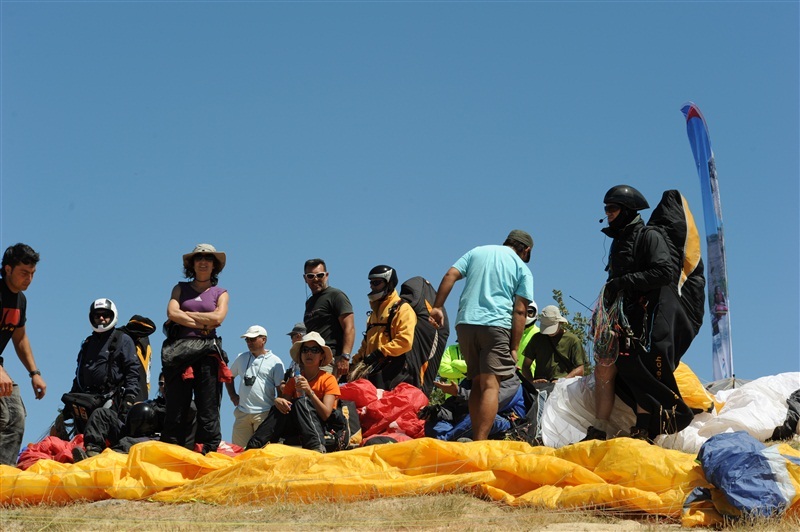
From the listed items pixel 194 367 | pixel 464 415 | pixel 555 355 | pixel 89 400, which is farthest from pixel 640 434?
pixel 89 400

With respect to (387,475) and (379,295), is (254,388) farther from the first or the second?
(387,475)

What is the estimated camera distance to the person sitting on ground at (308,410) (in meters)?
7.77

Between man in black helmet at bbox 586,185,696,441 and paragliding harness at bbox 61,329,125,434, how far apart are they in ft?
12.2

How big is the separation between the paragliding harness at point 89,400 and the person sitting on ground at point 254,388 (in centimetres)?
89

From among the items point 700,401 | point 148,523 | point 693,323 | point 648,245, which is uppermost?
point 648,245

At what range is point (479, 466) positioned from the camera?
617cm

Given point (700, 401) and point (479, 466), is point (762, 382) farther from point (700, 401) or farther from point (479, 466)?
point (479, 466)

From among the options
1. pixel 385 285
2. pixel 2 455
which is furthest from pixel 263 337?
pixel 2 455

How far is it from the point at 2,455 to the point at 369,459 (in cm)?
258

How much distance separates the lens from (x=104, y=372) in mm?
8555

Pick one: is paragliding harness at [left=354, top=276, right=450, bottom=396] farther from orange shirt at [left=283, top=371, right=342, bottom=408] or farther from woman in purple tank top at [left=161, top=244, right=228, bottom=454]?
woman in purple tank top at [left=161, top=244, right=228, bottom=454]

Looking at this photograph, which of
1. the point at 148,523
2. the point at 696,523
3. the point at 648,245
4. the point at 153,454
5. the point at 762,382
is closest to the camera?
the point at 696,523

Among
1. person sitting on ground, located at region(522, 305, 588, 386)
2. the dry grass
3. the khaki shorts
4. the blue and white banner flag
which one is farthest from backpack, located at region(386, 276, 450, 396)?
the dry grass

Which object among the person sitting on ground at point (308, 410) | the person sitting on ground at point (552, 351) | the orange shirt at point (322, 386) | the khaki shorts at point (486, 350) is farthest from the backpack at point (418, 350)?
the khaki shorts at point (486, 350)
